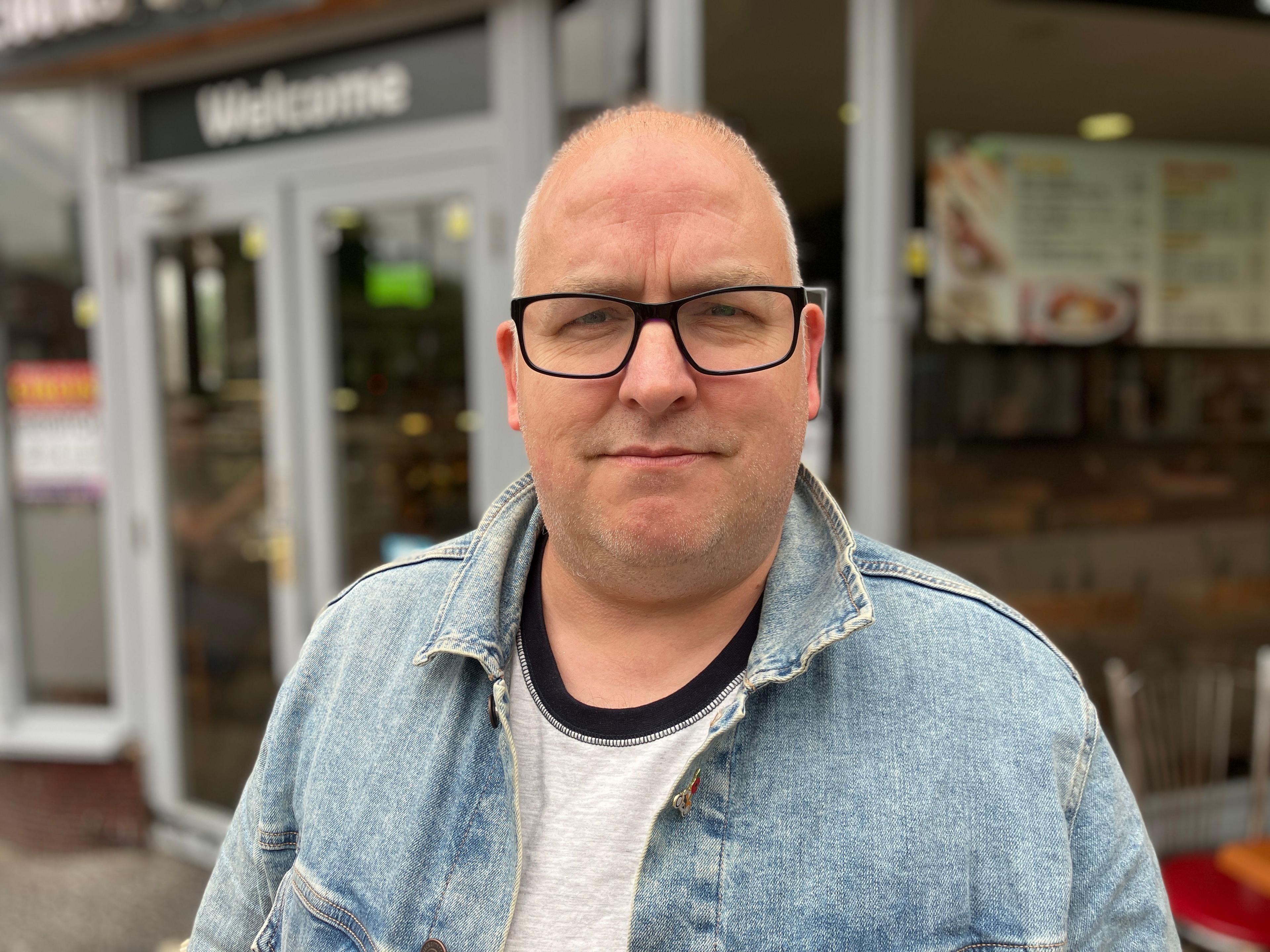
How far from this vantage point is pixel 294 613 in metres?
3.76

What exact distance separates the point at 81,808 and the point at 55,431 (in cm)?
166

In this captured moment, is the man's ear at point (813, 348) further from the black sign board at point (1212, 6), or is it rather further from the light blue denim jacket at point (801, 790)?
the black sign board at point (1212, 6)

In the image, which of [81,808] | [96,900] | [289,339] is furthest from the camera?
[81,808]

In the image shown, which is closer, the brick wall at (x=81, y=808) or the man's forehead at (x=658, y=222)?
the man's forehead at (x=658, y=222)

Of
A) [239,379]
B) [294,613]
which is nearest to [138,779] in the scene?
[294,613]

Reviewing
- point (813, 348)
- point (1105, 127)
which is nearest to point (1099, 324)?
point (1105, 127)

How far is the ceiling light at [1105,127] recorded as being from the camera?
11.6 feet

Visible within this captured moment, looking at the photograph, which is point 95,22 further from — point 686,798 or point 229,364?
point 686,798

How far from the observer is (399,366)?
11.7 ft

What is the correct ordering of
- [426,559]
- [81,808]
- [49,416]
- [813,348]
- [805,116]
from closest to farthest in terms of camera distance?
A: [813,348], [426,559], [805,116], [81,808], [49,416]

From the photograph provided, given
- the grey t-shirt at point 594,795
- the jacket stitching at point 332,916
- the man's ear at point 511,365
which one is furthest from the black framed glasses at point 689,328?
the jacket stitching at point 332,916

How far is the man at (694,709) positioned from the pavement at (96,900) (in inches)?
110

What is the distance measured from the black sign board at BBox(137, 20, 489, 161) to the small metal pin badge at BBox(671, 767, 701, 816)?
2796 millimetres

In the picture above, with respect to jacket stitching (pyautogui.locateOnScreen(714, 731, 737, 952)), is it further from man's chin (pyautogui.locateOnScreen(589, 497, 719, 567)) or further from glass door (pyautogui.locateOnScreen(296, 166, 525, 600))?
glass door (pyautogui.locateOnScreen(296, 166, 525, 600))
